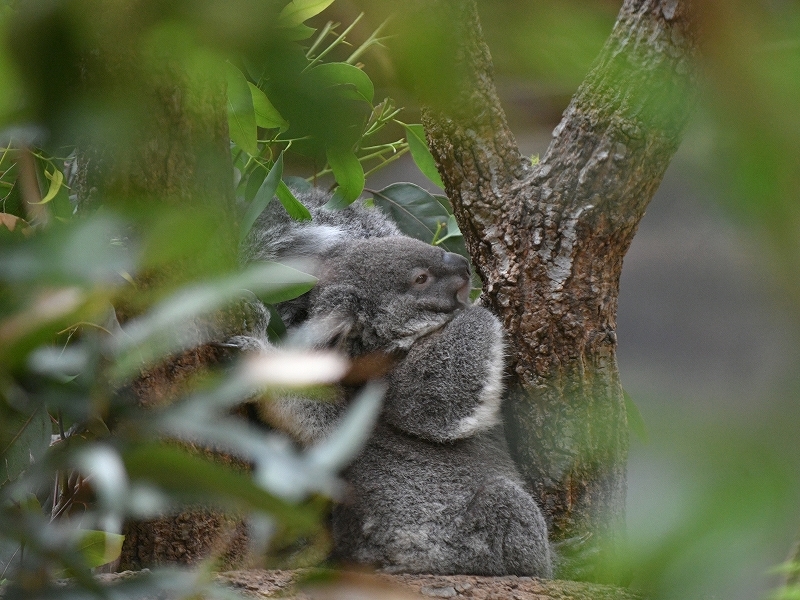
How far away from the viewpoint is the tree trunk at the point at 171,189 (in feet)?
1.61

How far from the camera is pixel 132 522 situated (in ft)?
6.01

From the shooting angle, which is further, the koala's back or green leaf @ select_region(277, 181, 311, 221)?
green leaf @ select_region(277, 181, 311, 221)

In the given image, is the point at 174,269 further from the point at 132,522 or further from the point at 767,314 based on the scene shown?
the point at 767,314

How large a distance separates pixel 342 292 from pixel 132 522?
98cm

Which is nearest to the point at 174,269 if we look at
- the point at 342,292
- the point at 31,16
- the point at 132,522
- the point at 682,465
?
the point at 132,522

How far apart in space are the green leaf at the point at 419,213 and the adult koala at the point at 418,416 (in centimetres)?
45

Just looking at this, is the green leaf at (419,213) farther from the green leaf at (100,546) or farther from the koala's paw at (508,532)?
the green leaf at (100,546)

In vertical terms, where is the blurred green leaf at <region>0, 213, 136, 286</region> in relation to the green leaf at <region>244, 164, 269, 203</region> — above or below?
below

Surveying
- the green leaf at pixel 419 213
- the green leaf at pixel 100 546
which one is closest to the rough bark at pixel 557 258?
the green leaf at pixel 419 213

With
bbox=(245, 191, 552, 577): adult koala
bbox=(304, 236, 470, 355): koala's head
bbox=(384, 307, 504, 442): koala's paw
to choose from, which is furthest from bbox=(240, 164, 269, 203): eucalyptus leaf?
bbox=(384, 307, 504, 442): koala's paw

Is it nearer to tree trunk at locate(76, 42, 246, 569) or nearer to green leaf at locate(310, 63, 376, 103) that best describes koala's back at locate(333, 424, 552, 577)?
tree trunk at locate(76, 42, 246, 569)

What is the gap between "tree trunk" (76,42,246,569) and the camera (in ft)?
1.61

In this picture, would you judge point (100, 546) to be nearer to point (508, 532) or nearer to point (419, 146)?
point (508, 532)

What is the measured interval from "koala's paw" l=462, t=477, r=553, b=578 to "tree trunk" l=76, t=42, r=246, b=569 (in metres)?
0.66
